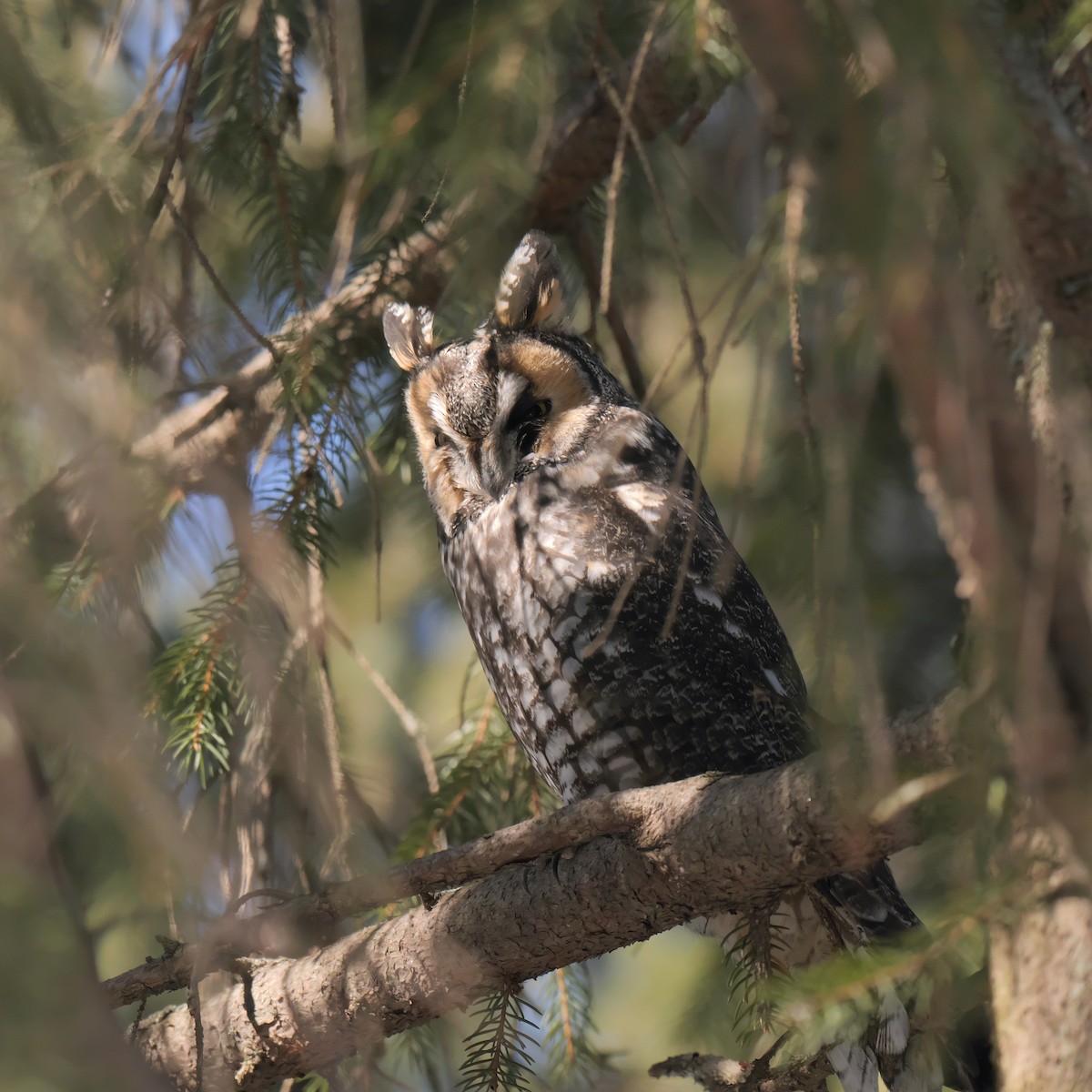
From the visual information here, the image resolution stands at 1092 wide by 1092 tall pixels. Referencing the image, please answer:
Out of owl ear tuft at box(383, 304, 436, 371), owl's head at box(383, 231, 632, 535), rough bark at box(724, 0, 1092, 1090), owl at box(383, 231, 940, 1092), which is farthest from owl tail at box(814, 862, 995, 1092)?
owl ear tuft at box(383, 304, 436, 371)

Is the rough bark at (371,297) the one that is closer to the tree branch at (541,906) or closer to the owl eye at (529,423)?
the owl eye at (529,423)

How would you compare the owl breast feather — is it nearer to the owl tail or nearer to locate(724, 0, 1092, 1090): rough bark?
the owl tail

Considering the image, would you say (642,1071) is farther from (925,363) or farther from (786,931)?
(925,363)

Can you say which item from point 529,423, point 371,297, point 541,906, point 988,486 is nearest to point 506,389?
point 529,423

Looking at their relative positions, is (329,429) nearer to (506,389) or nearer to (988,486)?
(506,389)

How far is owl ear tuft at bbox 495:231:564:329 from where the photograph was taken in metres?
2.32

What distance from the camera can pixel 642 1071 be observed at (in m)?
2.56

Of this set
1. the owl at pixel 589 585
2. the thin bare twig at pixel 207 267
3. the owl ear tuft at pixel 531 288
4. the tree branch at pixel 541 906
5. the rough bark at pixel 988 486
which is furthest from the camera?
the owl ear tuft at pixel 531 288

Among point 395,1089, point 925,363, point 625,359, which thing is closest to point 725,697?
point 625,359

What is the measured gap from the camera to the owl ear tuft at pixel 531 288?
2.32m

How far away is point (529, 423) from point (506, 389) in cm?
9

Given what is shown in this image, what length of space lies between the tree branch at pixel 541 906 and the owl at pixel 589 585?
1.35 ft

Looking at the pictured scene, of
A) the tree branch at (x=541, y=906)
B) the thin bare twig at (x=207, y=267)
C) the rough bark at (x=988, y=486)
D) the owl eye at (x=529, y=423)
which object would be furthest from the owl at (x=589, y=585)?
the rough bark at (x=988, y=486)

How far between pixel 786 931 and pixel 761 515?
2.70 feet
